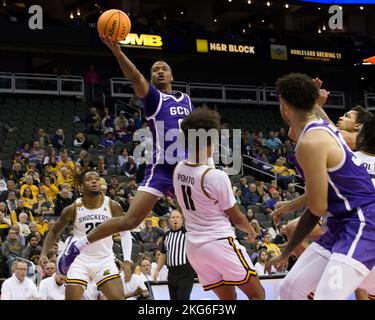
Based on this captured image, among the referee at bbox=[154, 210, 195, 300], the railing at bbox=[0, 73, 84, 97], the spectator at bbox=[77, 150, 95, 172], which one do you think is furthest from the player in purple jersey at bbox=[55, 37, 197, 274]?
the railing at bbox=[0, 73, 84, 97]

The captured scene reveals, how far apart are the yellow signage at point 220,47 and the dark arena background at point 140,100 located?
0.05 metres

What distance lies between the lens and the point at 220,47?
2644 cm

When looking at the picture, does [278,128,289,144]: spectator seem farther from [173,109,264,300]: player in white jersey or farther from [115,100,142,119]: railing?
[173,109,264,300]: player in white jersey

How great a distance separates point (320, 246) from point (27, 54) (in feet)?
74.7

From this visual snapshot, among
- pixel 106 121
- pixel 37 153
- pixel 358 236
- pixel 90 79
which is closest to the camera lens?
pixel 358 236

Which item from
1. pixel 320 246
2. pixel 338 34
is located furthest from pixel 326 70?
pixel 320 246

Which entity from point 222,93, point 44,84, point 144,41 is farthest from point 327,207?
point 222,93

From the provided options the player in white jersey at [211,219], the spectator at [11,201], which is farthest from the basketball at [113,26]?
the spectator at [11,201]

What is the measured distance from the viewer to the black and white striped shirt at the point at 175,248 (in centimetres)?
1089

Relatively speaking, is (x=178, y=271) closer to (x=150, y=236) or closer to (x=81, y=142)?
(x=150, y=236)

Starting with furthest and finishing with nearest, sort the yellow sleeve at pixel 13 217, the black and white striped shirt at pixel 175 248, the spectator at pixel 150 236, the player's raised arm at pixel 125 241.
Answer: the spectator at pixel 150 236
the yellow sleeve at pixel 13 217
the black and white striped shirt at pixel 175 248
the player's raised arm at pixel 125 241

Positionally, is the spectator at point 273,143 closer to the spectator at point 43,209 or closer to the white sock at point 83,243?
the spectator at point 43,209

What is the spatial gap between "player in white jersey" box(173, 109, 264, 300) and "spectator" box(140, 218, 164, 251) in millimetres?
8404

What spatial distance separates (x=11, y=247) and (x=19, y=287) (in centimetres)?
208
